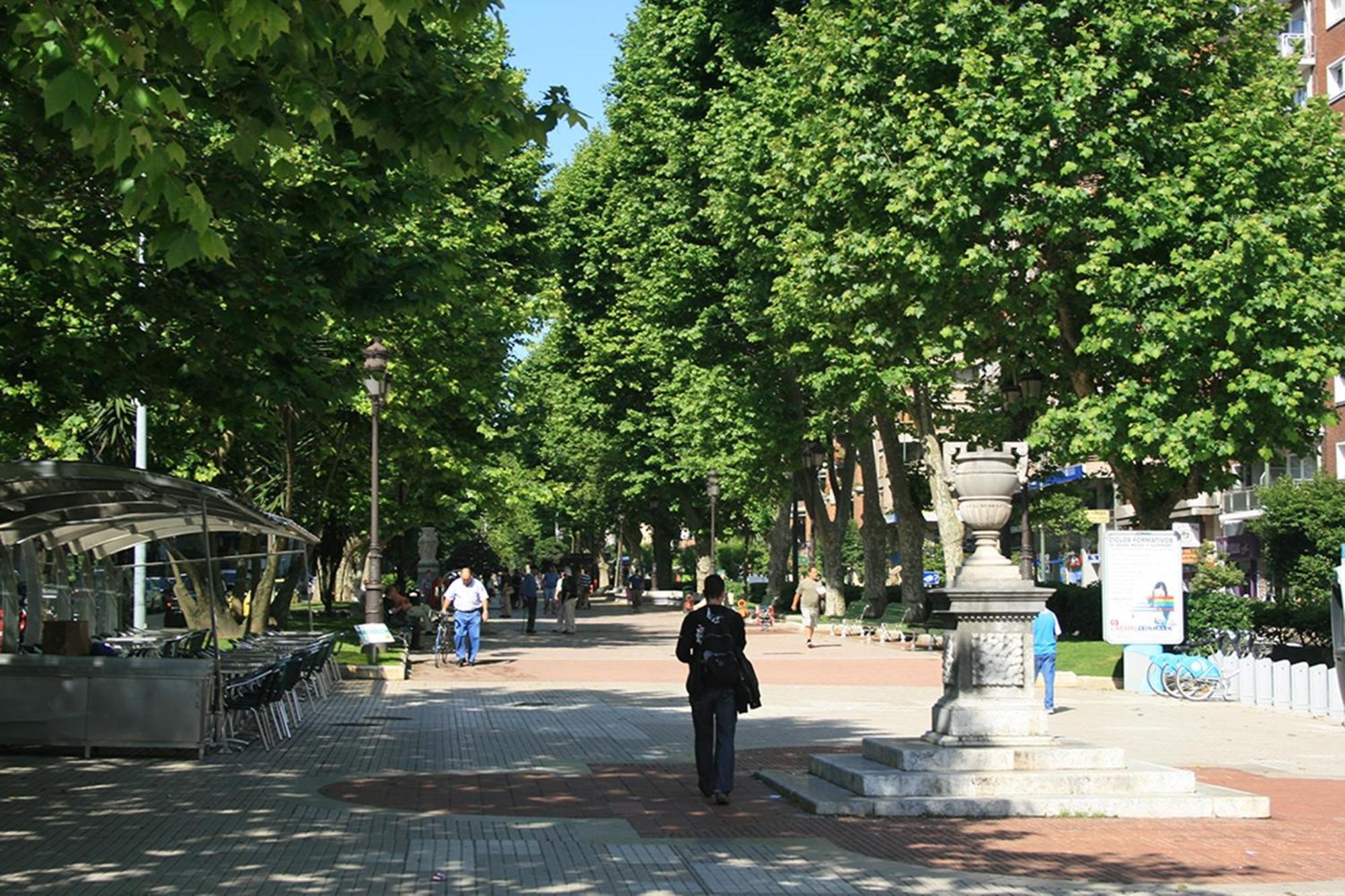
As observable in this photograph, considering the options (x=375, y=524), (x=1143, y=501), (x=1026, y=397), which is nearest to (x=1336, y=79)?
(x=1143, y=501)

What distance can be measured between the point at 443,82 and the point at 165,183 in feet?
12.6

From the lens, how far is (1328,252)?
92.5 feet

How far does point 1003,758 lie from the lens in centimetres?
1310

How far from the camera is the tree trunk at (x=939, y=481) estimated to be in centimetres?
3691

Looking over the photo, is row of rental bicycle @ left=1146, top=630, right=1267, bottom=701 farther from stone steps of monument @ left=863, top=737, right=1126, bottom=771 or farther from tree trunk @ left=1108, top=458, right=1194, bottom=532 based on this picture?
stone steps of monument @ left=863, top=737, right=1126, bottom=771

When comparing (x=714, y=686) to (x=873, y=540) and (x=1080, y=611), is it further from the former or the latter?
(x=873, y=540)

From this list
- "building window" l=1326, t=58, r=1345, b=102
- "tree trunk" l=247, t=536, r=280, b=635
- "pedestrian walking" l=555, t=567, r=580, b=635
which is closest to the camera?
"tree trunk" l=247, t=536, r=280, b=635

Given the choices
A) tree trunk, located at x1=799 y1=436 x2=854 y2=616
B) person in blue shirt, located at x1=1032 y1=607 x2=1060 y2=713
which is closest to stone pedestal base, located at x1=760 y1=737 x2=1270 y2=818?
person in blue shirt, located at x1=1032 y1=607 x2=1060 y2=713

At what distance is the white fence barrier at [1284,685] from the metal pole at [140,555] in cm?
1836

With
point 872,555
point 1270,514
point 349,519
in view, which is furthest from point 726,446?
point 1270,514

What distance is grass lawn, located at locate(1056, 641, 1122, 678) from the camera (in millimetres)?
27703

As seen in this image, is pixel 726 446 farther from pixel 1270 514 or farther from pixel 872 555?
pixel 1270 514

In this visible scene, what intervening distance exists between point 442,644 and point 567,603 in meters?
12.4

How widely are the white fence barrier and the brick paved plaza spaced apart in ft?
5.60
